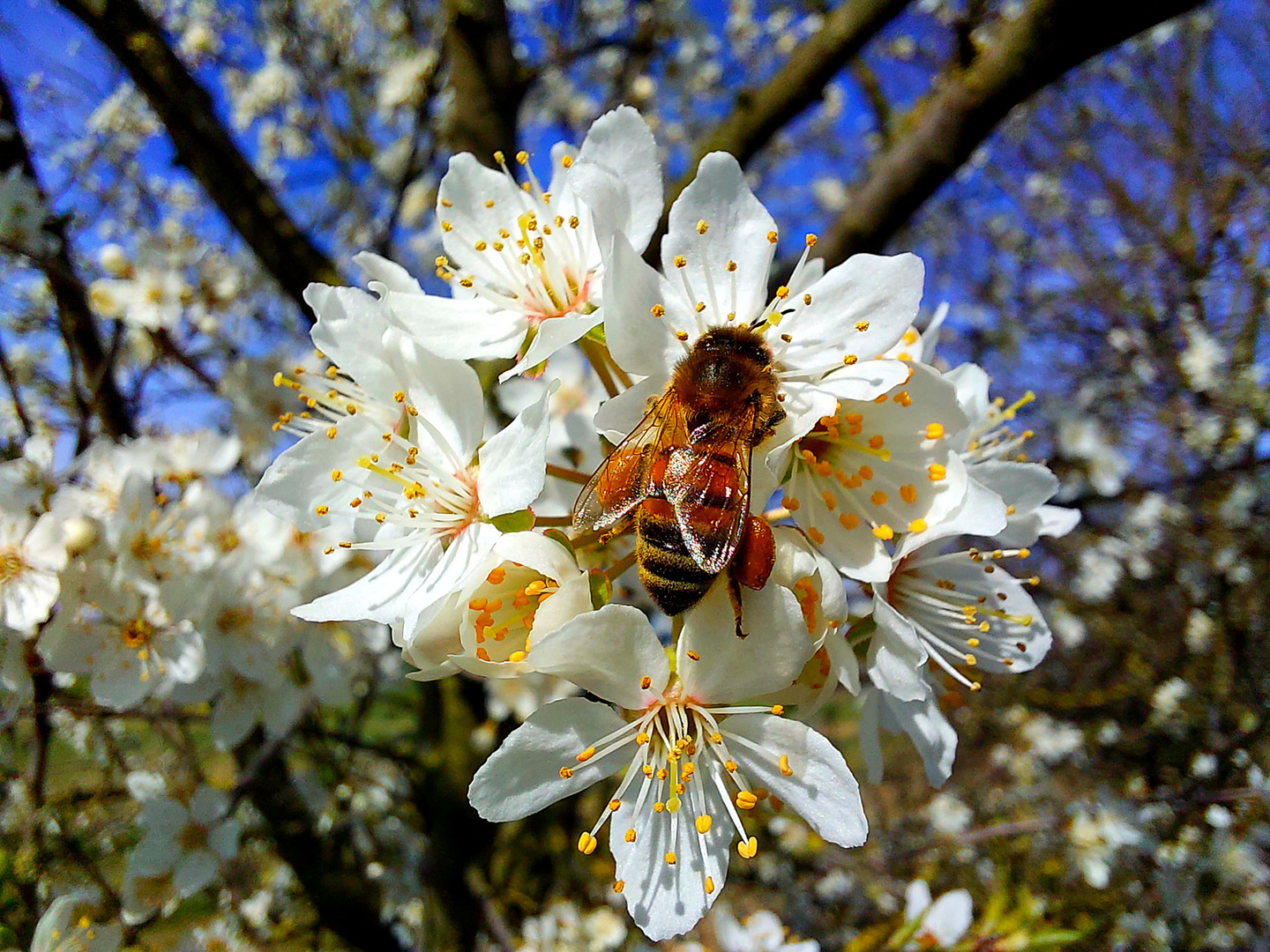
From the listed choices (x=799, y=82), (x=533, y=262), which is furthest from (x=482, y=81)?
(x=533, y=262)

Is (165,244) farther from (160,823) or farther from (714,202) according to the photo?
(714,202)

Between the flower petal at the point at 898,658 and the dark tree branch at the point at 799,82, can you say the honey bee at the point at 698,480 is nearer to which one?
the flower petal at the point at 898,658

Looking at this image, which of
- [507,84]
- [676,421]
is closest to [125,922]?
[676,421]

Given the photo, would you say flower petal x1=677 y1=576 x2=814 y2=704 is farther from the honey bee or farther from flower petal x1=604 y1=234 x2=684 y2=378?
flower petal x1=604 y1=234 x2=684 y2=378

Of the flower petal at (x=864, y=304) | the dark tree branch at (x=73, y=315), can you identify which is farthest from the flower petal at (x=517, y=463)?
the dark tree branch at (x=73, y=315)

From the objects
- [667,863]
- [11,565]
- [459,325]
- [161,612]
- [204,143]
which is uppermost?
[204,143]

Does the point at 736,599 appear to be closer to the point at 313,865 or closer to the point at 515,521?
the point at 515,521
